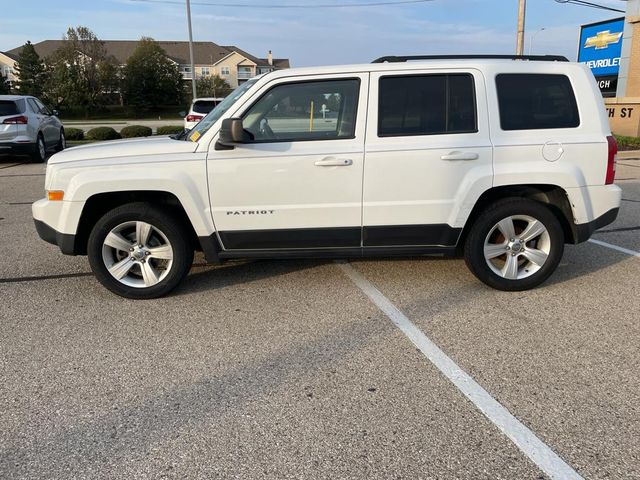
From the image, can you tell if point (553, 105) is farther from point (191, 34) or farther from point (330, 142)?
point (191, 34)

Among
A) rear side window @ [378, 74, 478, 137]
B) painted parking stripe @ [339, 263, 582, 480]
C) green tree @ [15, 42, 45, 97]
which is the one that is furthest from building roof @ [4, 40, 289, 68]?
painted parking stripe @ [339, 263, 582, 480]

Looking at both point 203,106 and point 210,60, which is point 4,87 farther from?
point 203,106

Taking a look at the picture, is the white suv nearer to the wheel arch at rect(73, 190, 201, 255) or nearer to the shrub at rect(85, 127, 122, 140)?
the wheel arch at rect(73, 190, 201, 255)

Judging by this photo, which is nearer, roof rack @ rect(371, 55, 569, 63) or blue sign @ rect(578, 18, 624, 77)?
roof rack @ rect(371, 55, 569, 63)

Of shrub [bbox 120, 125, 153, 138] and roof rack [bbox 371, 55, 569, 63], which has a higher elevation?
roof rack [bbox 371, 55, 569, 63]

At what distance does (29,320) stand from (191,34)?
27.6 meters

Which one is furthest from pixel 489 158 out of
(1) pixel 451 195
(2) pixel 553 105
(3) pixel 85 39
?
(3) pixel 85 39

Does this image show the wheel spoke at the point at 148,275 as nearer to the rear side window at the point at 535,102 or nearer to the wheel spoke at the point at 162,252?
the wheel spoke at the point at 162,252

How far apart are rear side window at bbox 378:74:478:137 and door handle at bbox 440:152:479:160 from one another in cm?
20

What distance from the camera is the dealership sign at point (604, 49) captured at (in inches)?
831

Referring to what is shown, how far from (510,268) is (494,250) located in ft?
0.68

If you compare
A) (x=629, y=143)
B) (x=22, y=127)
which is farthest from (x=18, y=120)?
(x=629, y=143)

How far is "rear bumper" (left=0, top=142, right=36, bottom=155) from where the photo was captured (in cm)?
1314

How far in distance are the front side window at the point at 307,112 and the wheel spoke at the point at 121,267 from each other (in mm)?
1501
